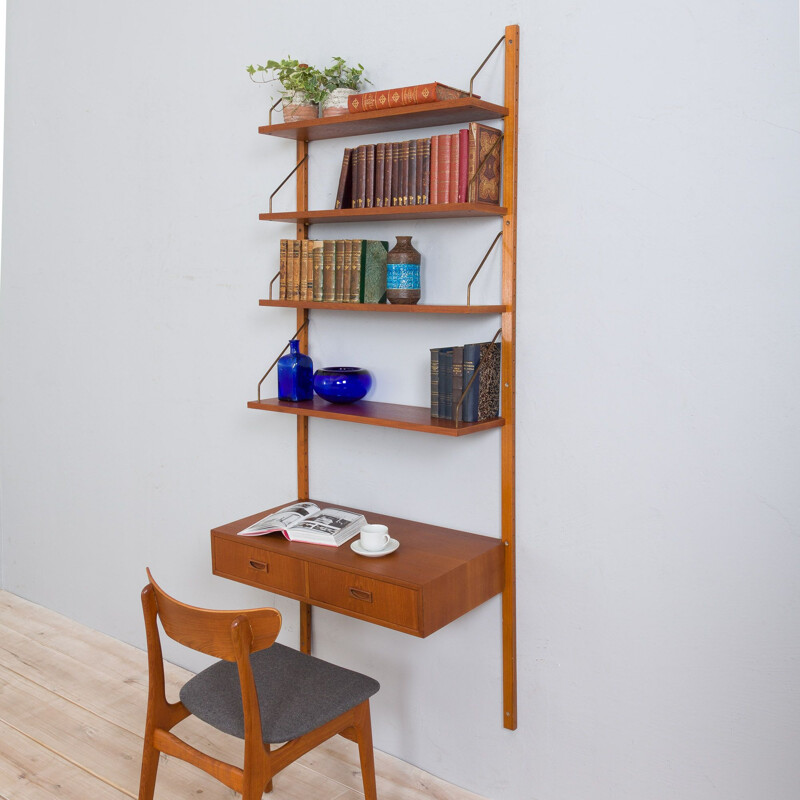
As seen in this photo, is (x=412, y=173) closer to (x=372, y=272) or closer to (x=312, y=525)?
(x=372, y=272)

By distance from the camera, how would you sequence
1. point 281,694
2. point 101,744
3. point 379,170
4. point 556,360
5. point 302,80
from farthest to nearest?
point 101,744
point 302,80
point 379,170
point 556,360
point 281,694

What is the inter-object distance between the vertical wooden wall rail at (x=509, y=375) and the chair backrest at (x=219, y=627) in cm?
73

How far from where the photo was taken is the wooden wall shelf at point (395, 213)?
2.04 m

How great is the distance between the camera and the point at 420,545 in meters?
2.25

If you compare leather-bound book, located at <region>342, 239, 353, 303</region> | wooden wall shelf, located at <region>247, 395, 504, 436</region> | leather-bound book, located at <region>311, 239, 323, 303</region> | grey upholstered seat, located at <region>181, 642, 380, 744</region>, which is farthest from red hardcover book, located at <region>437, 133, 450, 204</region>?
grey upholstered seat, located at <region>181, 642, 380, 744</region>

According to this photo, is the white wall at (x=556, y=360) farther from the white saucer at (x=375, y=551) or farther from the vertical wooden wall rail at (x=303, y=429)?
the white saucer at (x=375, y=551)

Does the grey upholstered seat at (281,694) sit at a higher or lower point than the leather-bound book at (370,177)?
lower

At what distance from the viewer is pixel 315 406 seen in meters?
2.47

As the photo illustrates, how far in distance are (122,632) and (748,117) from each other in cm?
295

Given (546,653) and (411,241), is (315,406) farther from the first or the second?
(546,653)

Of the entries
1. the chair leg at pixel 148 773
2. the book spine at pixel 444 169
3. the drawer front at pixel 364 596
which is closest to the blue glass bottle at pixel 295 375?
the drawer front at pixel 364 596

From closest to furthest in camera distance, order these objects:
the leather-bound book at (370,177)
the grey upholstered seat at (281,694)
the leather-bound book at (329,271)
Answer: the grey upholstered seat at (281,694)
the leather-bound book at (370,177)
the leather-bound book at (329,271)

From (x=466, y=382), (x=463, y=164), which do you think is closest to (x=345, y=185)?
(x=463, y=164)

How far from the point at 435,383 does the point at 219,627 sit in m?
0.82
